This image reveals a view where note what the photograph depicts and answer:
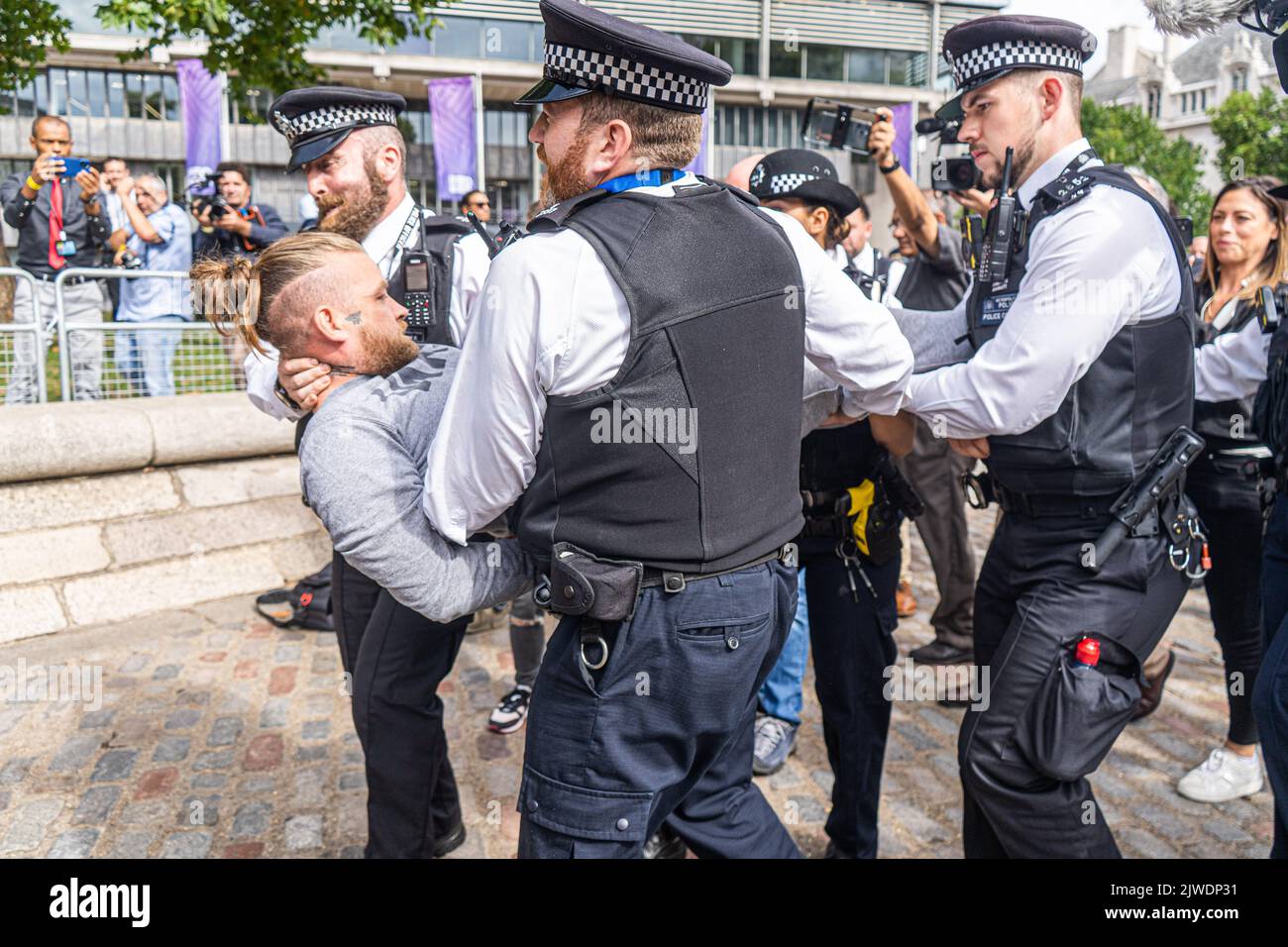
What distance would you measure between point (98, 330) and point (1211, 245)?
640 centimetres

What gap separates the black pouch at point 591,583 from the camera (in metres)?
1.88

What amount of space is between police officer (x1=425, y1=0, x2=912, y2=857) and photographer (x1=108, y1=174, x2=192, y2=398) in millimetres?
5616

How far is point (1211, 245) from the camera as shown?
14.7 feet

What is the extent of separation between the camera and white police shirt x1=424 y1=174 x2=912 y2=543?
5.90ft

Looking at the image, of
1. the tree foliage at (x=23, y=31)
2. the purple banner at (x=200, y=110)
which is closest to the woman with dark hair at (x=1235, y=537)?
the tree foliage at (x=23, y=31)

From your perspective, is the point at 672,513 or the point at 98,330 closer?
the point at 672,513

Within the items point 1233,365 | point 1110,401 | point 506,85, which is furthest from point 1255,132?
point 1110,401

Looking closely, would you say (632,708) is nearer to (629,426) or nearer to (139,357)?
(629,426)

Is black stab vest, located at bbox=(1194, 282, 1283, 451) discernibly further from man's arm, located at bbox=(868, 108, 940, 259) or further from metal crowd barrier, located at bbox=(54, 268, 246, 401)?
metal crowd barrier, located at bbox=(54, 268, 246, 401)

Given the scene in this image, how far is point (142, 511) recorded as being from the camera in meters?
5.97

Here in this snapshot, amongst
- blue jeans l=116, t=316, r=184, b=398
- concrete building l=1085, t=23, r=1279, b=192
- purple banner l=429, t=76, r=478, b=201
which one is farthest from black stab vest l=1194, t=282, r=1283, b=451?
concrete building l=1085, t=23, r=1279, b=192
